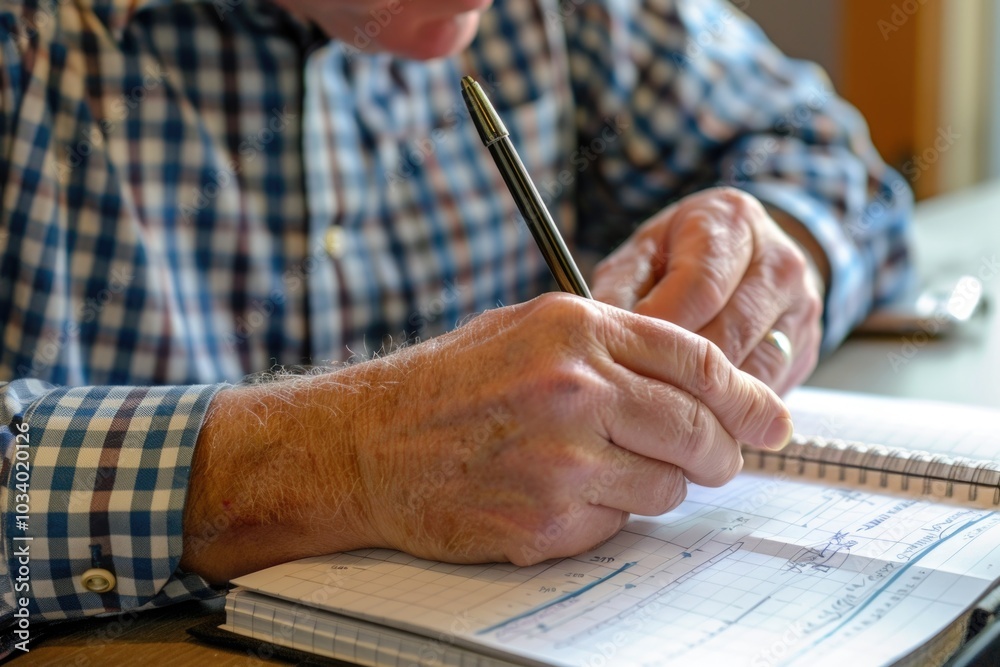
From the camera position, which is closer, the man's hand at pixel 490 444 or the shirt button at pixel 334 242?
the man's hand at pixel 490 444

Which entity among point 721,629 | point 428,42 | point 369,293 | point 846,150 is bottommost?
point 721,629

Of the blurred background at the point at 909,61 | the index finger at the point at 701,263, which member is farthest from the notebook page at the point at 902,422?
the blurred background at the point at 909,61

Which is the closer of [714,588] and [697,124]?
[714,588]

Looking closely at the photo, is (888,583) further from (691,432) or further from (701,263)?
(701,263)

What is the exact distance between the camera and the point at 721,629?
50 cm

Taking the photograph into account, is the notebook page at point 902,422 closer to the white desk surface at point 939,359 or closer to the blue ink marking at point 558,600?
the white desk surface at point 939,359

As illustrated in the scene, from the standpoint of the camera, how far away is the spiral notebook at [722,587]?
490 mm

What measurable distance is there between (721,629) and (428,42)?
69 cm

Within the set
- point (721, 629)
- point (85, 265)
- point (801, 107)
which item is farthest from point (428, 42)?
point (721, 629)

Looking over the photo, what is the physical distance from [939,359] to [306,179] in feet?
2.37

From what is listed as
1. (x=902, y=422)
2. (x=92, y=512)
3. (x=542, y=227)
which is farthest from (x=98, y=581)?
(x=902, y=422)

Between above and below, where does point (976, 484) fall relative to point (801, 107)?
below

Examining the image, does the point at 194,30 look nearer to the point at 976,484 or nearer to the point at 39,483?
the point at 39,483

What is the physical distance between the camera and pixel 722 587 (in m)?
0.55
